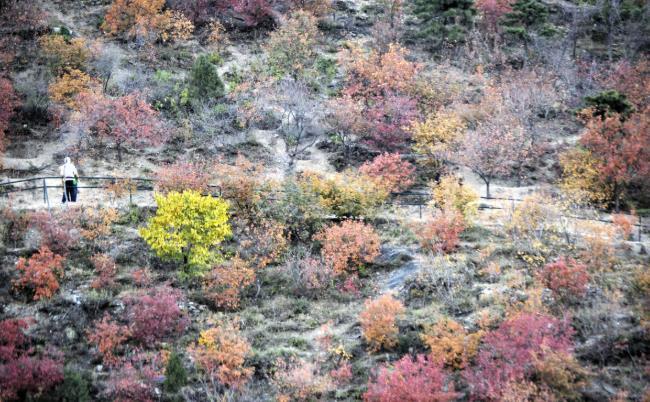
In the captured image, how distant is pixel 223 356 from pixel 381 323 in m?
7.18

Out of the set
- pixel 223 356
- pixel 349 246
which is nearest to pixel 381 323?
pixel 349 246

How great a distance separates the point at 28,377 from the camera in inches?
1105

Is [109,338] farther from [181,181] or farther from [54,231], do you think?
[181,181]

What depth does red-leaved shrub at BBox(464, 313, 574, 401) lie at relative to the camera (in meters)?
28.2

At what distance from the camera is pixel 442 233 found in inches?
1465

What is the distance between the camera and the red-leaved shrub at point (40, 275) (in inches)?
1313

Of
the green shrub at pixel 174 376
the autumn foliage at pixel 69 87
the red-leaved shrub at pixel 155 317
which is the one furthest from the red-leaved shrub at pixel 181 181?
the green shrub at pixel 174 376

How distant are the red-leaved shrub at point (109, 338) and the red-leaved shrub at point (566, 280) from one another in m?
19.5

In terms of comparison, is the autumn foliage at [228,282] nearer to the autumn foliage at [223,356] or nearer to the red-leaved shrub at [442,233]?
the autumn foliage at [223,356]

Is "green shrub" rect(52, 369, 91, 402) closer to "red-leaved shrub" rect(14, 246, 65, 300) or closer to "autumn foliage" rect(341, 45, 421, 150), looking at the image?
"red-leaved shrub" rect(14, 246, 65, 300)

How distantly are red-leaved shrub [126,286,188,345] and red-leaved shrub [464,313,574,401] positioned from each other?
13.3 meters

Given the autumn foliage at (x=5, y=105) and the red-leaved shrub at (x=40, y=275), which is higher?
the autumn foliage at (x=5, y=105)

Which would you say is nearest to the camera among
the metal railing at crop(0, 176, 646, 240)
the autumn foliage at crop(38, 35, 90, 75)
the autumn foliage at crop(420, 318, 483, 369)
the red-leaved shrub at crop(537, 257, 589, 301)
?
the autumn foliage at crop(420, 318, 483, 369)

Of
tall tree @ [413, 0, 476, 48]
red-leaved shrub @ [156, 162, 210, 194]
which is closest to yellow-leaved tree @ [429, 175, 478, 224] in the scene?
red-leaved shrub @ [156, 162, 210, 194]
